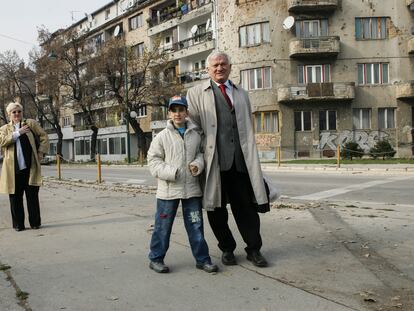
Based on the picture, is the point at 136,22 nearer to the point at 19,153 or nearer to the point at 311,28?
the point at 311,28

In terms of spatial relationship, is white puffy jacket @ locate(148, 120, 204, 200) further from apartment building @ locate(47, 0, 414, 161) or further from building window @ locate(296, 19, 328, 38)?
building window @ locate(296, 19, 328, 38)

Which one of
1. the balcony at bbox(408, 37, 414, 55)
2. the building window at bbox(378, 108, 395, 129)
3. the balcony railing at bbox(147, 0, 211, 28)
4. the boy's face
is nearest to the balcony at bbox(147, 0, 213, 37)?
the balcony railing at bbox(147, 0, 211, 28)

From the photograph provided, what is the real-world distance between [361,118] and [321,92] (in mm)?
3754

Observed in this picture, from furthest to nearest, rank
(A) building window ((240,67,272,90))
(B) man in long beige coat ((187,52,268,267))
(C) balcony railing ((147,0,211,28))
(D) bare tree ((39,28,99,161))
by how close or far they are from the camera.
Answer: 1. (D) bare tree ((39,28,99,161))
2. (C) balcony railing ((147,0,211,28))
3. (A) building window ((240,67,272,90))
4. (B) man in long beige coat ((187,52,268,267))

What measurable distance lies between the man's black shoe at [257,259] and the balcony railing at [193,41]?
35.5 m

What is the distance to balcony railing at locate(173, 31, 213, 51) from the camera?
3906 centimetres

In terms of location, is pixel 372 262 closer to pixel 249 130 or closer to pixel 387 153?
pixel 249 130

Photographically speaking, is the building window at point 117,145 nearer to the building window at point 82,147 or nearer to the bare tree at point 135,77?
the building window at point 82,147

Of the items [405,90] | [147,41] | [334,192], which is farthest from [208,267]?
[147,41]

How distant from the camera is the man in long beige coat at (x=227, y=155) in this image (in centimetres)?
438

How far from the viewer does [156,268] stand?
4.36 metres

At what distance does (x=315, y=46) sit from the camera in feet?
105

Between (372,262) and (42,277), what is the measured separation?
3.08m

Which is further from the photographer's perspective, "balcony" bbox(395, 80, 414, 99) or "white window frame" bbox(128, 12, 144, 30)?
"white window frame" bbox(128, 12, 144, 30)
